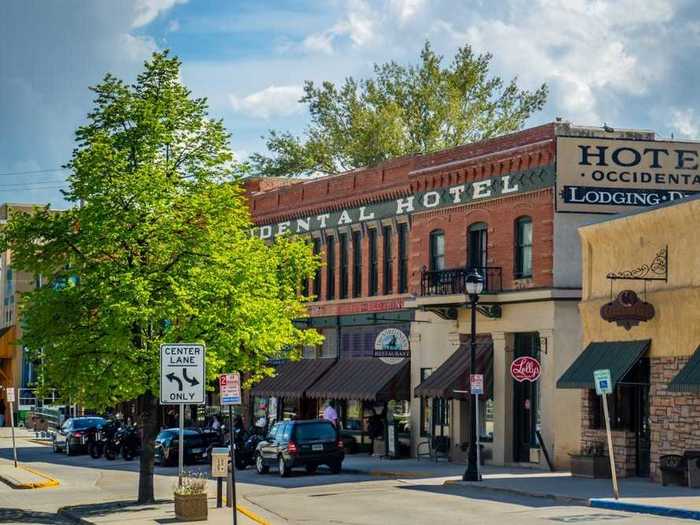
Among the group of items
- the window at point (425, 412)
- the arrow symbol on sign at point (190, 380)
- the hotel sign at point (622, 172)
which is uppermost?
the hotel sign at point (622, 172)

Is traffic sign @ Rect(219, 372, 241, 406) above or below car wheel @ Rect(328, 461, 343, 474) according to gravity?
above

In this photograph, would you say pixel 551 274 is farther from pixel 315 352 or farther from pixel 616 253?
pixel 315 352

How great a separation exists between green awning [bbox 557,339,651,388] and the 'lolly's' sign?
1.64m

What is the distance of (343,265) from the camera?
171 ft

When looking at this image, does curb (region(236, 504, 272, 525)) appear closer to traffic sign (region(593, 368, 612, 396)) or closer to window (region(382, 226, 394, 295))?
traffic sign (region(593, 368, 612, 396))

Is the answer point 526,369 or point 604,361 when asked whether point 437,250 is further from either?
point 604,361

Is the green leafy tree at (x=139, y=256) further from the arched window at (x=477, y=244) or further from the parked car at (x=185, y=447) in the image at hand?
the parked car at (x=185, y=447)

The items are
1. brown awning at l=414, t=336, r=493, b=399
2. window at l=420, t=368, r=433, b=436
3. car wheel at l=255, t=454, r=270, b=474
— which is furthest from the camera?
window at l=420, t=368, r=433, b=436

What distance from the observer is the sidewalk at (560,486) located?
25703mm

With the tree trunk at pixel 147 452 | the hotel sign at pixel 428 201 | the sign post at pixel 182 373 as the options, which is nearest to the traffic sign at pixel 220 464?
the tree trunk at pixel 147 452

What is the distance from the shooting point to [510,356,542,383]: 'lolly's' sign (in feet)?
118

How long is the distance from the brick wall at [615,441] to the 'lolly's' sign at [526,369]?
→ 57.0 inches

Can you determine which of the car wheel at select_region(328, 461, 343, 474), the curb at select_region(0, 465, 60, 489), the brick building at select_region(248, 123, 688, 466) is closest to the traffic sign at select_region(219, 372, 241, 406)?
the car wheel at select_region(328, 461, 343, 474)

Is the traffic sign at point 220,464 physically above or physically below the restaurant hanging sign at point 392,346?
below
